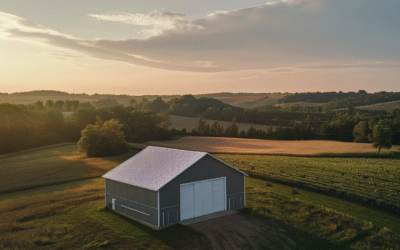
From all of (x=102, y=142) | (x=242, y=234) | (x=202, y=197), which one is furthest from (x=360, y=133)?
(x=242, y=234)

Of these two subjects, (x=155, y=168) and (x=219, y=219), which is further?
(x=155, y=168)

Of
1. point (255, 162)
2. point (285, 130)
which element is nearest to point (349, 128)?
point (285, 130)

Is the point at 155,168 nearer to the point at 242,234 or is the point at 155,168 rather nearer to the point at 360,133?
the point at 242,234

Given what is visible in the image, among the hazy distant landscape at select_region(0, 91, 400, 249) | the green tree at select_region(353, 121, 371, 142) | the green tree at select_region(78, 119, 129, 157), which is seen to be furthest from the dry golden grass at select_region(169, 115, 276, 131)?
the green tree at select_region(78, 119, 129, 157)

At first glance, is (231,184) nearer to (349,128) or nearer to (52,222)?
(52,222)

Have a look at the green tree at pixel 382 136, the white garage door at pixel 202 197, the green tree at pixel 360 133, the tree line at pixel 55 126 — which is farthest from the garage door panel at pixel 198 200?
the green tree at pixel 360 133

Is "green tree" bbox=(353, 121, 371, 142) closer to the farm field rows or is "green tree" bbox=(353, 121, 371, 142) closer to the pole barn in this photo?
the farm field rows
